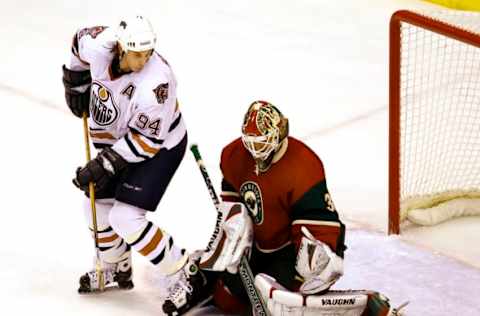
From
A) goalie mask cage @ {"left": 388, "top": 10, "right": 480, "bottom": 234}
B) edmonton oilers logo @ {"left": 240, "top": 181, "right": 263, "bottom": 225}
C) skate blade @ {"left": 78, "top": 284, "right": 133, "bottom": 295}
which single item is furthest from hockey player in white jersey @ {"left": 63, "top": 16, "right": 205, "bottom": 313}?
goalie mask cage @ {"left": 388, "top": 10, "right": 480, "bottom": 234}

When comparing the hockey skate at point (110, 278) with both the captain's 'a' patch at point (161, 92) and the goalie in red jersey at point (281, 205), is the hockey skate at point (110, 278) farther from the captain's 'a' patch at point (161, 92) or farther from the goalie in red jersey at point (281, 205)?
the captain's 'a' patch at point (161, 92)

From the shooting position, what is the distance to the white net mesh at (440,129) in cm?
436

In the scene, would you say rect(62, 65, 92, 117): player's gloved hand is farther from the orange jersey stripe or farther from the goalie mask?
the goalie mask

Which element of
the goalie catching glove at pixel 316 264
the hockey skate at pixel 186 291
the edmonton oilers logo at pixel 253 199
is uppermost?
the edmonton oilers logo at pixel 253 199

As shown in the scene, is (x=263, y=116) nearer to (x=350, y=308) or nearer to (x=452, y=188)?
(x=350, y=308)

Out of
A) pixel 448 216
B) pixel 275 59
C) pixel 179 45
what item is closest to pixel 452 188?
pixel 448 216

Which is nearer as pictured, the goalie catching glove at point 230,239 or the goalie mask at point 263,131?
the goalie mask at point 263,131

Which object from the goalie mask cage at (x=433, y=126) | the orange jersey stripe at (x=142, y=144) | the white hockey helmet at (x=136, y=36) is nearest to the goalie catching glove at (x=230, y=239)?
the orange jersey stripe at (x=142, y=144)

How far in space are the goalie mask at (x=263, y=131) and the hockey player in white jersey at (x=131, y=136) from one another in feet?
0.96

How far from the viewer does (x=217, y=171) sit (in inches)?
184

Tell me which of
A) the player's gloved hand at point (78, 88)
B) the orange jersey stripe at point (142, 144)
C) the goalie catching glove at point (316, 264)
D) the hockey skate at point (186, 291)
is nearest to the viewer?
the goalie catching glove at point (316, 264)

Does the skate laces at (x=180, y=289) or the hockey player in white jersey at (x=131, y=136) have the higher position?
the hockey player in white jersey at (x=131, y=136)

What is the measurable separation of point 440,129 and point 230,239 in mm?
1448

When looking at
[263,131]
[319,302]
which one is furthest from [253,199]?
[319,302]
